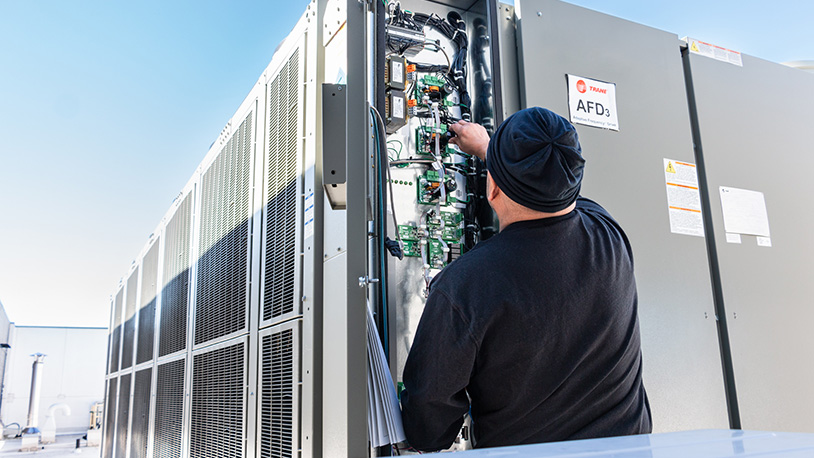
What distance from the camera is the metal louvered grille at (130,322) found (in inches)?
217

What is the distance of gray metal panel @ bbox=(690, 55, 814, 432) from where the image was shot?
260cm

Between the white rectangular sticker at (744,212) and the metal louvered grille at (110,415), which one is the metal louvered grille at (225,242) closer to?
the white rectangular sticker at (744,212)

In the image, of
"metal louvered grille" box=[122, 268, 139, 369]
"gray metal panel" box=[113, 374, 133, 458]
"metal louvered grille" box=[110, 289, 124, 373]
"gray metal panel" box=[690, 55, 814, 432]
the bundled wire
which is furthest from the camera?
"metal louvered grille" box=[110, 289, 124, 373]

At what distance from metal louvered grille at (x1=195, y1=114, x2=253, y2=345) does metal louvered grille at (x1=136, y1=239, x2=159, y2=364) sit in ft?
Result: 5.23

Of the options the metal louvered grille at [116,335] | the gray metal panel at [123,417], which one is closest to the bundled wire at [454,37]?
the gray metal panel at [123,417]

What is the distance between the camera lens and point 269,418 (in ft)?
6.59

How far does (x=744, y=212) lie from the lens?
277 cm

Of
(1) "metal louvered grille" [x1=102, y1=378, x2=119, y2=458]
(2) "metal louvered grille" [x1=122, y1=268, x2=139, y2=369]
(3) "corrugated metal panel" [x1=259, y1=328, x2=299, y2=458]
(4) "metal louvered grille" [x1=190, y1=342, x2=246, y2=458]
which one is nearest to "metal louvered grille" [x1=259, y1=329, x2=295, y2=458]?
(3) "corrugated metal panel" [x1=259, y1=328, x2=299, y2=458]

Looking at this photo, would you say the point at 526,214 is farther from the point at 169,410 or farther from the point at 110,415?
the point at 110,415

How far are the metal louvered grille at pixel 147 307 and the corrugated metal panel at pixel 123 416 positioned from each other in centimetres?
50

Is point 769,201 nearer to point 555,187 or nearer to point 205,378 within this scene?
point 555,187

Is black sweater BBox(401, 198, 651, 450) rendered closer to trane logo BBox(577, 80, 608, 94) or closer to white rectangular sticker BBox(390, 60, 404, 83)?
white rectangular sticker BBox(390, 60, 404, 83)

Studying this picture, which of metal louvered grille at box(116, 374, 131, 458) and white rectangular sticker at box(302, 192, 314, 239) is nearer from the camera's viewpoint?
white rectangular sticker at box(302, 192, 314, 239)

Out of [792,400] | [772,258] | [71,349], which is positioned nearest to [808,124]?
[772,258]
